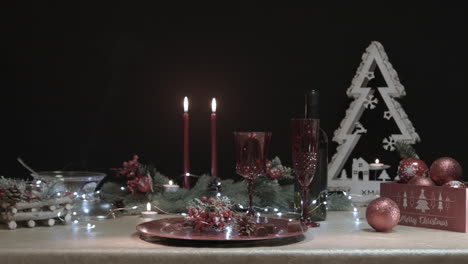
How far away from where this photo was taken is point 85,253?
3.62ft

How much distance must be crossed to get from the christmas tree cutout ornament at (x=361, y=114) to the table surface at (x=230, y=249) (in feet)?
2.01

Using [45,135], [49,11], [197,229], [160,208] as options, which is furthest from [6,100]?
[197,229]

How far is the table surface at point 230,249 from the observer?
110 centimetres

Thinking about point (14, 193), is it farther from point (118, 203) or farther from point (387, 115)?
point (387, 115)

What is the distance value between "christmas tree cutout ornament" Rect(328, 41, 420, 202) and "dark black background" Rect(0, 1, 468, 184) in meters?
0.09

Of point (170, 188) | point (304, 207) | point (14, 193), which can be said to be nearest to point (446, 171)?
point (304, 207)

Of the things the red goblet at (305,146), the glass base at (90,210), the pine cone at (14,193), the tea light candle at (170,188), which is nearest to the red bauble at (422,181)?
the red goblet at (305,146)

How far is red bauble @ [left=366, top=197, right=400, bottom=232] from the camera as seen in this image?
135 cm

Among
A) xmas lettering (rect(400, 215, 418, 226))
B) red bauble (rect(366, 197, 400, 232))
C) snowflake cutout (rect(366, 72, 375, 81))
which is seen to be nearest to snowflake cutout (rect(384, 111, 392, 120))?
snowflake cutout (rect(366, 72, 375, 81))

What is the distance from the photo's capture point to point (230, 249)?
113 cm

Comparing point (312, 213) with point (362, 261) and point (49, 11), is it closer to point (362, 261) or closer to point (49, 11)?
point (362, 261)

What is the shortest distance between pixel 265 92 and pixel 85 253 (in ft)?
3.48

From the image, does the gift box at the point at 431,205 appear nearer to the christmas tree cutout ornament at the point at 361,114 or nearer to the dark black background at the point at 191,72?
the christmas tree cutout ornament at the point at 361,114

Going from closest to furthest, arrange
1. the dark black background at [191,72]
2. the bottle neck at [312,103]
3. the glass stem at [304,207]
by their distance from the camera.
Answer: the glass stem at [304,207] < the bottle neck at [312,103] < the dark black background at [191,72]
